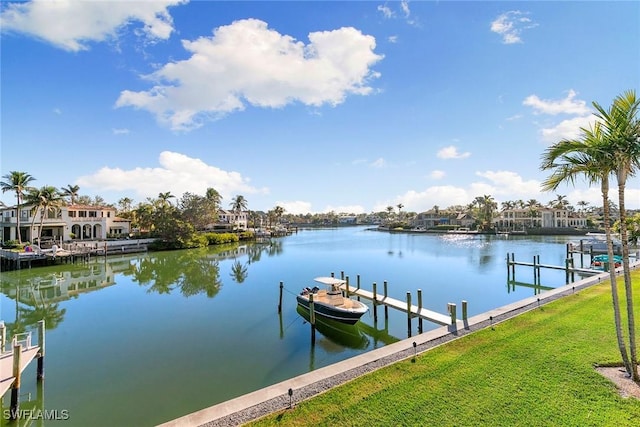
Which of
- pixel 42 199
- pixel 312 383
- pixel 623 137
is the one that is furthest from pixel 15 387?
pixel 42 199

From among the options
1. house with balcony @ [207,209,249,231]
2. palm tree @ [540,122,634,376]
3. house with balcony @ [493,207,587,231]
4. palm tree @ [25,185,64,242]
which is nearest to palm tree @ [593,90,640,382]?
palm tree @ [540,122,634,376]

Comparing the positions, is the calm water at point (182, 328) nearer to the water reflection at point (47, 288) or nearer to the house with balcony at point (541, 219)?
the water reflection at point (47, 288)

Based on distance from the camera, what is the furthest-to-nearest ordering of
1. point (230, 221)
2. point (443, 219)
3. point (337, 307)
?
1. point (443, 219)
2. point (230, 221)
3. point (337, 307)

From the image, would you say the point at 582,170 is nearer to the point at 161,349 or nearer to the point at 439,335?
the point at 439,335

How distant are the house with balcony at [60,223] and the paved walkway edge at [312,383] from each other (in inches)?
1879

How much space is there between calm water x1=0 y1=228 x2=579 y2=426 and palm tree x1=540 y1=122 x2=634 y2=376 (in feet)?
28.1

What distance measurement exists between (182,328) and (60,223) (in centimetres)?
4410

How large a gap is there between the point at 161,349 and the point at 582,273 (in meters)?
29.9

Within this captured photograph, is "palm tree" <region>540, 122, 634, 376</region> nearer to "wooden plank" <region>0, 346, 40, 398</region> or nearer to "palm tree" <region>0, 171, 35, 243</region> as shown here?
"wooden plank" <region>0, 346, 40, 398</region>

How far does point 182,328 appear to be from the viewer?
1655 cm

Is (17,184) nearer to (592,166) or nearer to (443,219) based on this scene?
(592,166)

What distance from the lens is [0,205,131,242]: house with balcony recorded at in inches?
1748

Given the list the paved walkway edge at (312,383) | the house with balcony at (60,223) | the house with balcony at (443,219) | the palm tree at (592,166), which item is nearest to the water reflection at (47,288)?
the house with balcony at (60,223)

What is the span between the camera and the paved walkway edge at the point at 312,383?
6.68 m
